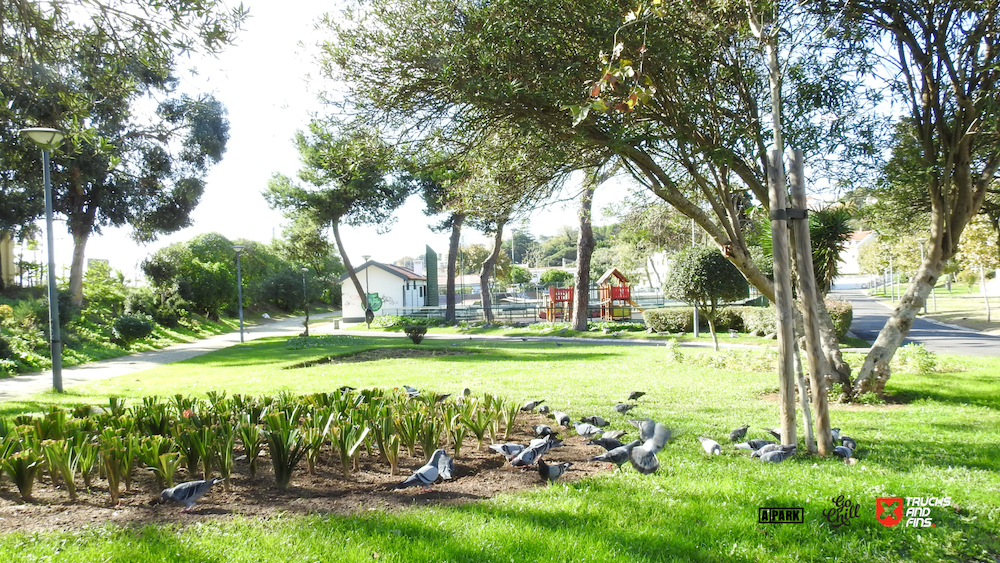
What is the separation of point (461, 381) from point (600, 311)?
65.6 ft

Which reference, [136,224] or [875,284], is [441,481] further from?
[875,284]

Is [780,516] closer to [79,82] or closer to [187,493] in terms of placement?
[187,493]

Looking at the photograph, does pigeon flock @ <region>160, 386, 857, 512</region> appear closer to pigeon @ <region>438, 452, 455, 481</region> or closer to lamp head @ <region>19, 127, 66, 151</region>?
pigeon @ <region>438, 452, 455, 481</region>

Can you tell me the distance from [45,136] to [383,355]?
950cm

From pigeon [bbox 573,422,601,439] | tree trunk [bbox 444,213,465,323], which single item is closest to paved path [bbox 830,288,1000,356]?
pigeon [bbox 573,422,601,439]

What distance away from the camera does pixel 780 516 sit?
3.15 m

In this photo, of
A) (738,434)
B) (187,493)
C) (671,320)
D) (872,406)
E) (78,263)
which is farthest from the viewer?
(78,263)

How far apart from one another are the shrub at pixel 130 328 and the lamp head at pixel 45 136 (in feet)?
45.6

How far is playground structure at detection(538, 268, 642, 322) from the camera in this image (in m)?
27.7

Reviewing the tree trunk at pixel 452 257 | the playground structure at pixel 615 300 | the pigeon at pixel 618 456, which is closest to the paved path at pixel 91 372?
the pigeon at pixel 618 456

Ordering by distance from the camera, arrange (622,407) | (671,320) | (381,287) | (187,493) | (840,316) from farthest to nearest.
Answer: (381,287) < (671,320) < (840,316) < (622,407) < (187,493)

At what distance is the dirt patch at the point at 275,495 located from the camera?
320 cm

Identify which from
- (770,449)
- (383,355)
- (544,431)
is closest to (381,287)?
(383,355)

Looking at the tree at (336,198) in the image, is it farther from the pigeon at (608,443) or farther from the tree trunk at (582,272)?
the pigeon at (608,443)
